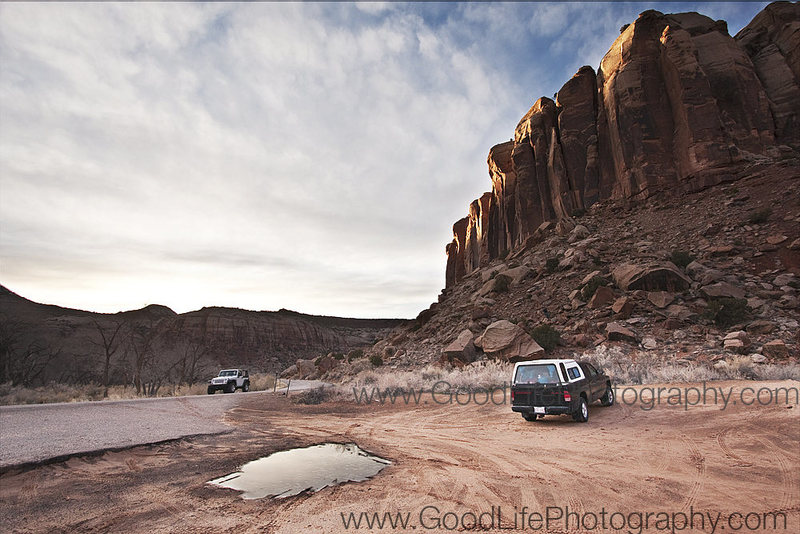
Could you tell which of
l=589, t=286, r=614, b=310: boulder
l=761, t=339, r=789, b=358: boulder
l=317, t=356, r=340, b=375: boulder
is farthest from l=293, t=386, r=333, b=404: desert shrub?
l=317, t=356, r=340, b=375: boulder

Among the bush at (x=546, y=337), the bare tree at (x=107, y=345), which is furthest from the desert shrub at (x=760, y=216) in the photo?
the bare tree at (x=107, y=345)

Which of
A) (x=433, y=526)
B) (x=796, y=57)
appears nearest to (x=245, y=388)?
(x=433, y=526)

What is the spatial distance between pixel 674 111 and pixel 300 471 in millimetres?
38241

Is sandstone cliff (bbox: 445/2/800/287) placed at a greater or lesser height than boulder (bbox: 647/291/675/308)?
greater

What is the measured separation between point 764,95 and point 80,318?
9953 centimetres

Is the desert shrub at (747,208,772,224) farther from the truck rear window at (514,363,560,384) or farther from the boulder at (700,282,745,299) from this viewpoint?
the truck rear window at (514,363,560,384)

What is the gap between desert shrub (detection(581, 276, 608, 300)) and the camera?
23844 millimetres

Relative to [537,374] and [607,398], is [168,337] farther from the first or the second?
[607,398]

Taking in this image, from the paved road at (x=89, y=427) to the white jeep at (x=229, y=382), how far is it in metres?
11.0

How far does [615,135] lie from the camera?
34.3 metres

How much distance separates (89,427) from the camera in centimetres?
1103

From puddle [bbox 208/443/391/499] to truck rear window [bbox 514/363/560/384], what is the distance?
501cm

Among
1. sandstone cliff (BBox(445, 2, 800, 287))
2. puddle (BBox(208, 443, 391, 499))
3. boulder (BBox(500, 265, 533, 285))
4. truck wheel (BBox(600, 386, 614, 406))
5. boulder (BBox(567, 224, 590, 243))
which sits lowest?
puddle (BBox(208, 443, 391, 499))

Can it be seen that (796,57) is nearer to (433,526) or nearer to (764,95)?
(764,95)
